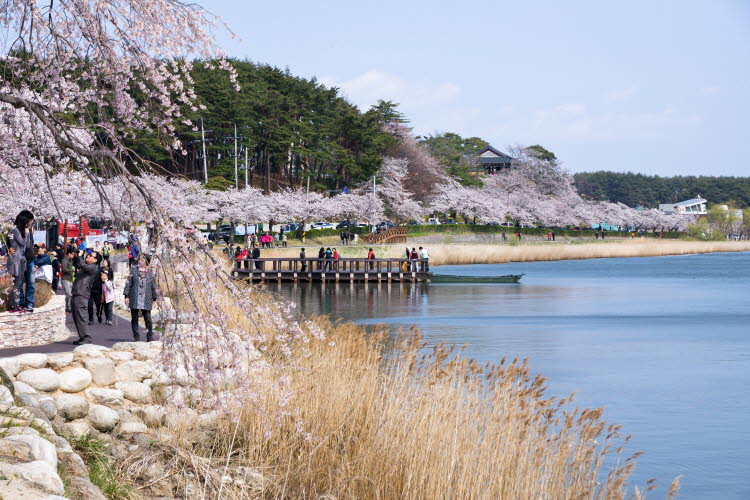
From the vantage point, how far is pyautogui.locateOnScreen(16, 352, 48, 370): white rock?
1219cm

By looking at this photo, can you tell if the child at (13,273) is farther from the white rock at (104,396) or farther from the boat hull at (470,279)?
the boat hull at (470,279)

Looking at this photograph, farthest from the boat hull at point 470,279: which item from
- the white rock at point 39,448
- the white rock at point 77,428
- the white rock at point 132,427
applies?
the white rock at point 39,448

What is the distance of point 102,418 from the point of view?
37.1ft

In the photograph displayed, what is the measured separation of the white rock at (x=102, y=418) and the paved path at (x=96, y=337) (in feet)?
14.1

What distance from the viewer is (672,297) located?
46562 millimetres

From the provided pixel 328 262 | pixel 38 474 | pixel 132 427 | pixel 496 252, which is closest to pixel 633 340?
pixel 132 427

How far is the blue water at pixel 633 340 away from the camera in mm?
15593

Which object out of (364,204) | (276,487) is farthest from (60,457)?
(364,204)

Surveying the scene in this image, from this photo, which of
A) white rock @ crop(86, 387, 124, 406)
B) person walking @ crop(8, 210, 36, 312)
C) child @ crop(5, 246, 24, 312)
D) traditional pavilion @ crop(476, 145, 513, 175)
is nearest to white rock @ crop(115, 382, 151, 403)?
white rock @ crop(86, 387, 124, 406)

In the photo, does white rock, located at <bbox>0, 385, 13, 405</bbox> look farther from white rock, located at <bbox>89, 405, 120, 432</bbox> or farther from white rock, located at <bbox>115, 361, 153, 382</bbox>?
white rock, located at <bbox>115, 361, 153, 382</bbox>

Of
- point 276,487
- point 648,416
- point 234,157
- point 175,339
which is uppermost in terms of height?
point 234,157

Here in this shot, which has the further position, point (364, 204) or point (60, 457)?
point (364, 204)

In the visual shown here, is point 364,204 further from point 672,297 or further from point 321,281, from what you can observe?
point 672,297

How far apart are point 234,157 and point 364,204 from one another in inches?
648
